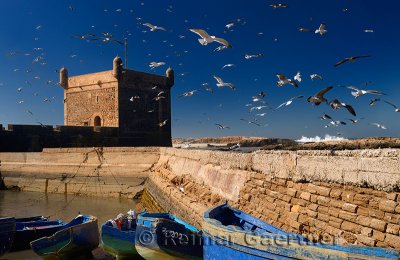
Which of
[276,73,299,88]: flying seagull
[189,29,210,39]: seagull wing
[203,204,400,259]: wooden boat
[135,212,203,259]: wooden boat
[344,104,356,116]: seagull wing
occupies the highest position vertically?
[189,29,210,39]: seagull wing

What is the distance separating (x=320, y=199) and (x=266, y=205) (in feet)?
5.26

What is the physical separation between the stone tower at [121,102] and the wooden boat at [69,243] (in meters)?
17.9

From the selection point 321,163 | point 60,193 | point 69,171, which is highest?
point 321,163

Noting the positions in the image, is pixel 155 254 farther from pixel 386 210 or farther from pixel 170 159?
pixel 170 159

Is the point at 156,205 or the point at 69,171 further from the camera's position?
the point at 69,171

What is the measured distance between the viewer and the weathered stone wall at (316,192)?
13.4ft

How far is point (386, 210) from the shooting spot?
4020mm

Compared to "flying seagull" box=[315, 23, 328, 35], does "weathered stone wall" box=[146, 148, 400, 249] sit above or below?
below

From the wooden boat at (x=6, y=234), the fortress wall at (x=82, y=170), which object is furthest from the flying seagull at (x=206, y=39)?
the fortress wall at (x=82, y=170)

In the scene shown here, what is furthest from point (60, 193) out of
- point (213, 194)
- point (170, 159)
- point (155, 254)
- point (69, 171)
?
point (155, 254)

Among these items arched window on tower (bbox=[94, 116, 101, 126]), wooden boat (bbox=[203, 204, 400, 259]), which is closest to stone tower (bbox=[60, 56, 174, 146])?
arched window on tower (bbox=[94, 116, 101, 126])

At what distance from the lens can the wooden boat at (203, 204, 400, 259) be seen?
3219mm

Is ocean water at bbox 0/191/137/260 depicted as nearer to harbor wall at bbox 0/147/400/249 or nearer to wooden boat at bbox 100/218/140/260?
harbor wall at bbox 0/147/400/249

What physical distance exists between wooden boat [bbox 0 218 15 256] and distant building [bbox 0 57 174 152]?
15.8 metres
